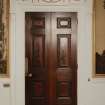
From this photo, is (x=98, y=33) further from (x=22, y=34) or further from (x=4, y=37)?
(x=4, y=37)

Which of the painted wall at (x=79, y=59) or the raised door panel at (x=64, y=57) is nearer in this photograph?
the painted wall at (x=79, y=59)

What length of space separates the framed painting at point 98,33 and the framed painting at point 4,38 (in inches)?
59.1

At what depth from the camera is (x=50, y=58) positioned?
4.78 m

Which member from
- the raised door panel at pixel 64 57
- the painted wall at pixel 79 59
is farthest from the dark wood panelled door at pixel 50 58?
the painted wall at pixel 79 59

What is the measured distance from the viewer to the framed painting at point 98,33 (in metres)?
4.66

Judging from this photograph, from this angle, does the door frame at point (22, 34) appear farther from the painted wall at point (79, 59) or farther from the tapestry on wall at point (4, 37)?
the tapestry on wall at point (4, 37)

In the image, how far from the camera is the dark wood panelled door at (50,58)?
15.6 ft

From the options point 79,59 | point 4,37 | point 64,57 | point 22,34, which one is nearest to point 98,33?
point 79,59

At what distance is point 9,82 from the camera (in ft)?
15.3

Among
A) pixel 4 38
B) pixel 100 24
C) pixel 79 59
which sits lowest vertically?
pixel 79 59

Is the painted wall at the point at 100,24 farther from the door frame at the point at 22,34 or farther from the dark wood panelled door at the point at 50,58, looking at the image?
the dark wood panelled door at the point at 50,58

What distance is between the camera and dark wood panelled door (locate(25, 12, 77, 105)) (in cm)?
475

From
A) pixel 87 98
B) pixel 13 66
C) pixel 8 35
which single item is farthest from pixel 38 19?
pixel 87 98

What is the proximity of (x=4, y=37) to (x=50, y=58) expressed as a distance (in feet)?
2.89
